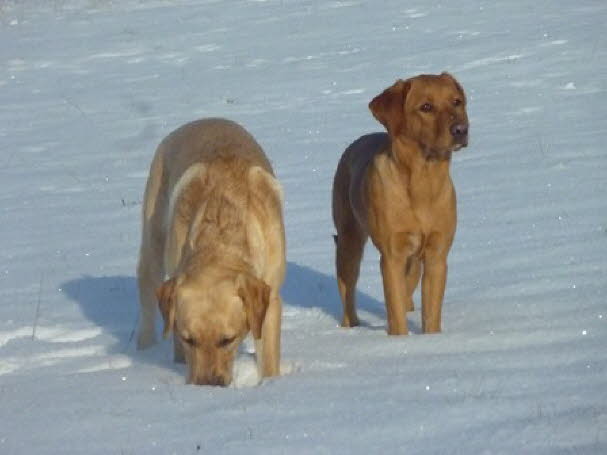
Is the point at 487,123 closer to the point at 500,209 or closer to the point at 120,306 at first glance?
the point at 500,209

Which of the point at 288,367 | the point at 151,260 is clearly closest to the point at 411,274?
the point at 151,260

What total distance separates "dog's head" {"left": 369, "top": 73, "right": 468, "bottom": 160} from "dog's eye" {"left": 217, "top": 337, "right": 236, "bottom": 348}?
1.94 m

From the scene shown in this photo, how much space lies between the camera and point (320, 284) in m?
8.87

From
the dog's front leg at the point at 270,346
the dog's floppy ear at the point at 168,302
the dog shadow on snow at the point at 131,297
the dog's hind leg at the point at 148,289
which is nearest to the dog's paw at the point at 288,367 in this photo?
the dog's front leg at the point at 270,346

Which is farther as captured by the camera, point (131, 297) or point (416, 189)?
point (131, 297)

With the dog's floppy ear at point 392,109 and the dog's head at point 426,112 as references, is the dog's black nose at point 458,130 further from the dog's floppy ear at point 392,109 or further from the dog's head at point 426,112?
the dog's floppy ear at point 392,109

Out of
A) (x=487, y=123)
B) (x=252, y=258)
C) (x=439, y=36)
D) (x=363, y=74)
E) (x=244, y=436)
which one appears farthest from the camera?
(x=439, y=36)

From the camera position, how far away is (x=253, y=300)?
5.52 metres

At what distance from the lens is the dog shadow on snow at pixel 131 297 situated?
8.10m

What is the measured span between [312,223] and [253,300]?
15.5 feet

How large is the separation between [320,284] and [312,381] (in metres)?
3.44

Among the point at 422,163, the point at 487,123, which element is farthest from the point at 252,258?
the point at 487,123

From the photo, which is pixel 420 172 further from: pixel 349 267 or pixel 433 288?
pixel 349 267

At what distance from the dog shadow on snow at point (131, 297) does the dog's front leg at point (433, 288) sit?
627 millimetres
